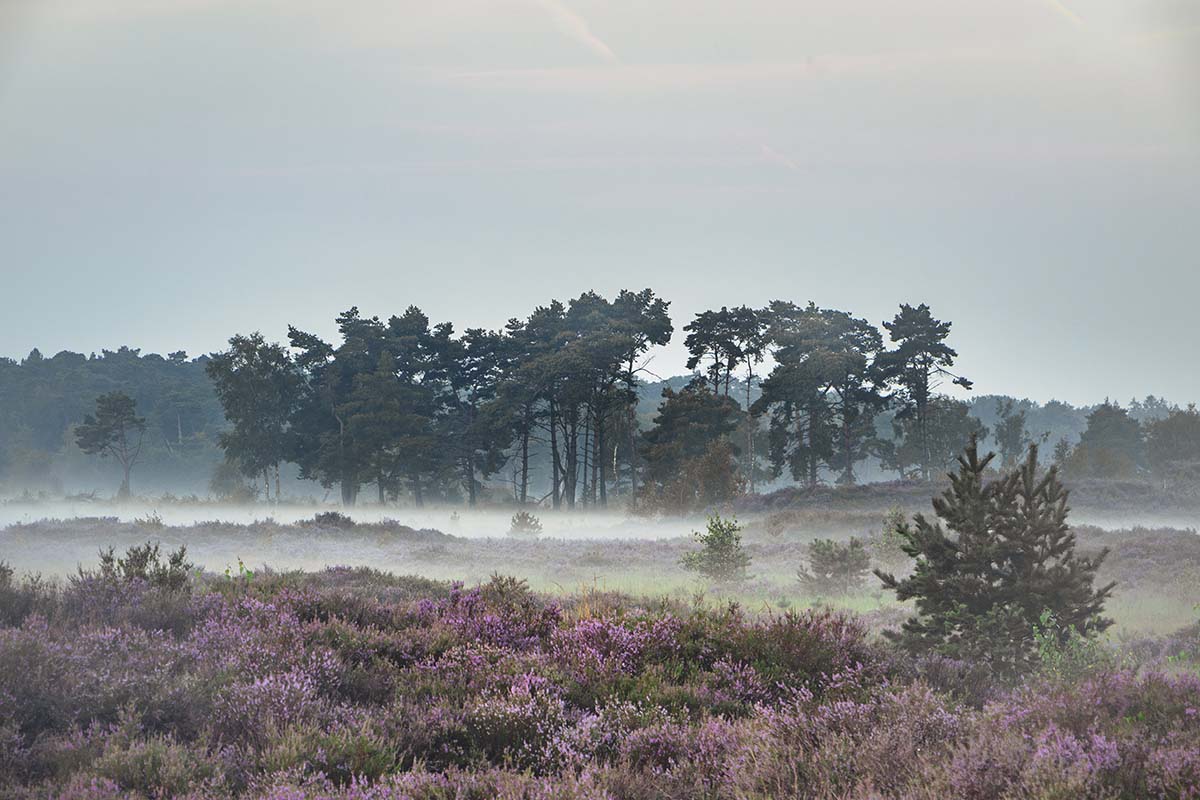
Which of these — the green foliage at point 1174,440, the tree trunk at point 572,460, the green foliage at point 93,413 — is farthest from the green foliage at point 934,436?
the green foliage at point 93,413

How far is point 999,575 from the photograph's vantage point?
8492 mm

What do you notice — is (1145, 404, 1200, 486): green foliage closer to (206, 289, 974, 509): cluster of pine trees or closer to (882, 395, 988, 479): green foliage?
(882, 395, 988, 479): green foliage

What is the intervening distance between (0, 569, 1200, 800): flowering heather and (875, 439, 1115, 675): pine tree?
2.82ft

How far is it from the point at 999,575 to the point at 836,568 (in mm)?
11260

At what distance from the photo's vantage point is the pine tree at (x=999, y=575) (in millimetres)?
8102

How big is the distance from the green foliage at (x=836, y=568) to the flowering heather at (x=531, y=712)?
12.2m

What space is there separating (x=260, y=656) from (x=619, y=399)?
181 ft

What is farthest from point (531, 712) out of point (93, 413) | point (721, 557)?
point (93, 413)

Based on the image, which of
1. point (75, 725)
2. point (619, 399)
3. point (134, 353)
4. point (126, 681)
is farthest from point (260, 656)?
point (134, 353)

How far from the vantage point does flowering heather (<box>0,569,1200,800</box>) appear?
407 centimetres

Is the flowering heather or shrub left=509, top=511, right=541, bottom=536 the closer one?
the flowering heather

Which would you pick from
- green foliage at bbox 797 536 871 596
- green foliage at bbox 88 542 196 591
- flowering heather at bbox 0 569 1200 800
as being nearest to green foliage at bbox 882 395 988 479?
green foliage at bbox 797 536 871 596

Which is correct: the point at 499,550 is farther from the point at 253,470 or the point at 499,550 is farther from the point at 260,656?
the point at 253,470

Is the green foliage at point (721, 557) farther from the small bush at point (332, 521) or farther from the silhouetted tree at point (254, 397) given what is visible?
the silhouetted tree at point (254, 397)
